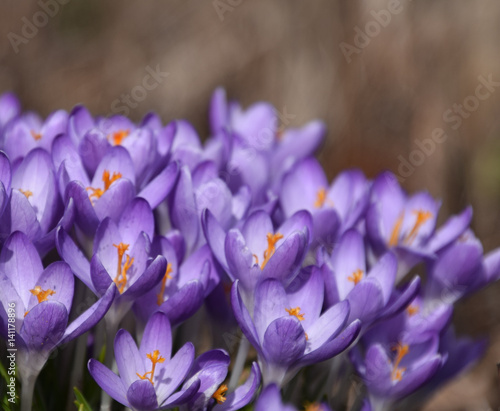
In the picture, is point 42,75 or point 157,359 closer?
point 157,359

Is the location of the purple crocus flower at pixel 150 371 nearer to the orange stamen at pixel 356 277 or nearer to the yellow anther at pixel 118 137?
the orange stamen at pixel 356 277

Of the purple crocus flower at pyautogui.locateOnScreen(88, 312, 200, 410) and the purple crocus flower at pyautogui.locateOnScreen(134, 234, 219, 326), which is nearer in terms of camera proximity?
the purple crocus flower at pyautogui.locateOnScreen(88, 312, 200, 410)

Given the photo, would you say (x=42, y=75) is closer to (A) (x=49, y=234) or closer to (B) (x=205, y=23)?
(B) (x=205, y=23)

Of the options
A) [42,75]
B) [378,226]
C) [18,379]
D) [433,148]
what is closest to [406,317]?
[378,226]

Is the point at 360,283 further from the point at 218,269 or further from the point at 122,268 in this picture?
the point at 122,268
